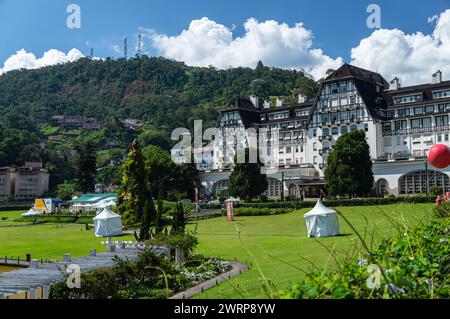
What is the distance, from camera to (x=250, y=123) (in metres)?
86.1

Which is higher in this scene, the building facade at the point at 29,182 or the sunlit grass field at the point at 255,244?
the building facade at the point at 29,182

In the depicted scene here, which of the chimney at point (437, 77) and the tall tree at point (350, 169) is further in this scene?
the chimney at point (437, 77)

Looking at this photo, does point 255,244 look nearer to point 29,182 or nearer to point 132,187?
point 132,187

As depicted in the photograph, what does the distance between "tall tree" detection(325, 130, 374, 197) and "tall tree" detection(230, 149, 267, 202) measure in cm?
1100

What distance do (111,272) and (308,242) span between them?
50.7 ft

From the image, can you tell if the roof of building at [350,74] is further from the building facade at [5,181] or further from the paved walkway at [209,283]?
the building facade at [5,181]

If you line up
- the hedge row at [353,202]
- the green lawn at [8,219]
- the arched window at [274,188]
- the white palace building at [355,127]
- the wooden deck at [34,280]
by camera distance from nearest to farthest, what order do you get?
the wooden deck at [34,280]
the hedge row at [353,202]
the green lawn at [8,219]
the white palace building at [355,127]
the arched window at [274,188]

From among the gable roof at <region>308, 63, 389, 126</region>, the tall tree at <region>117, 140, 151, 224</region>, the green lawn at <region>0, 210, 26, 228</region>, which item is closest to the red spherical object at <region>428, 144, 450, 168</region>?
the tall tree at <region>117, 140, 151, 224</region>

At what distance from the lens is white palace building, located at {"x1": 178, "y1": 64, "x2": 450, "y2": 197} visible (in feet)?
212

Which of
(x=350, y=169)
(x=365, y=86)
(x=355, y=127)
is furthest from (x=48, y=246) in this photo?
(x=365, y=86)

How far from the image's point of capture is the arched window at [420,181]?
5988cm

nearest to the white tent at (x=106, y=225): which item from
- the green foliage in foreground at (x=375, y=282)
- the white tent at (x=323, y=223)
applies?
the white tent at (x=323, y=223)

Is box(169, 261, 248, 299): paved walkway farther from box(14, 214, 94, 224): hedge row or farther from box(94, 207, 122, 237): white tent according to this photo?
box(14, 214, 94, 224): hedge row
